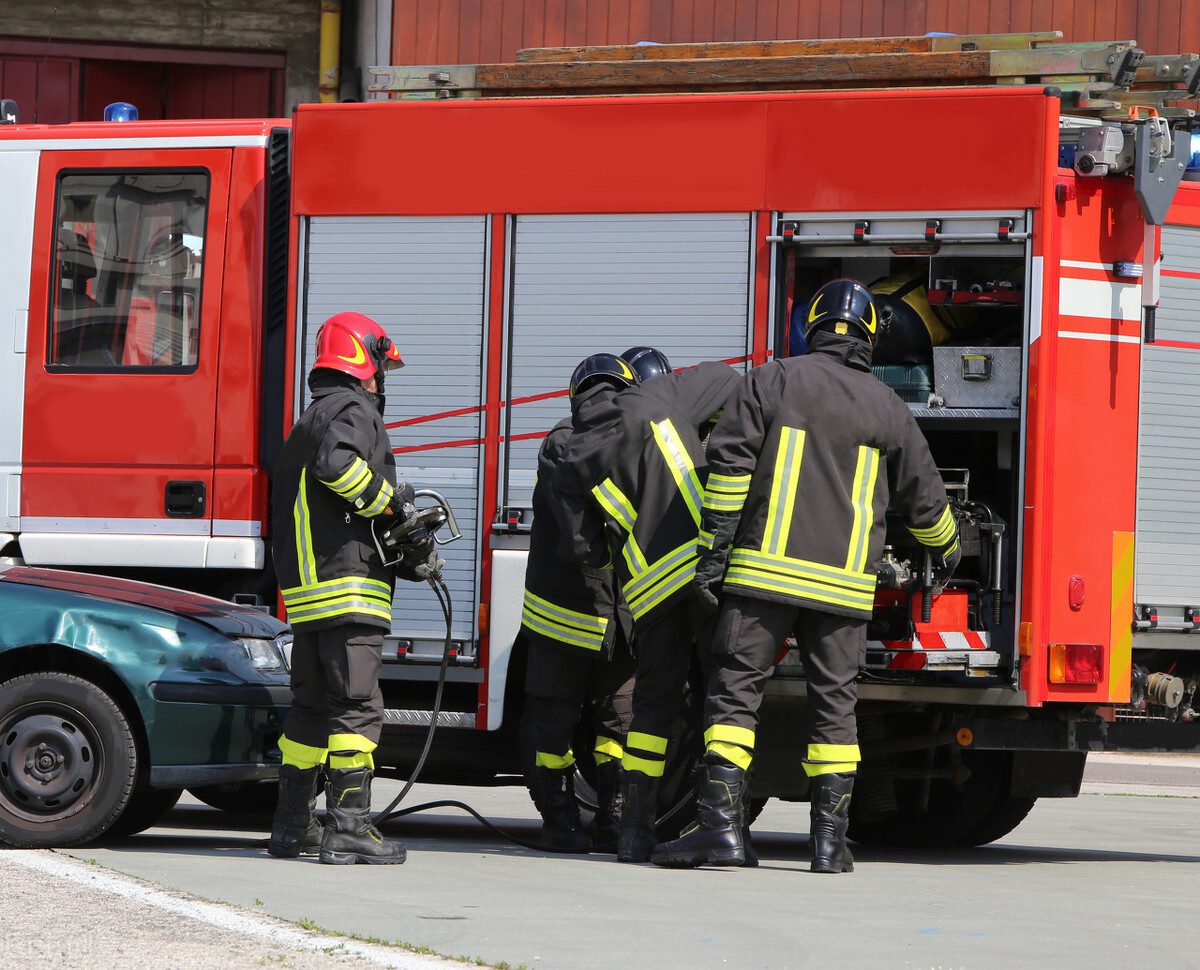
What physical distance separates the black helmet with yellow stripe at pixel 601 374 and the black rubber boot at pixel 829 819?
5.36ft

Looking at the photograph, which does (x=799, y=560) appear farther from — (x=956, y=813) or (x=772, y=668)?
(x=956, y=813)

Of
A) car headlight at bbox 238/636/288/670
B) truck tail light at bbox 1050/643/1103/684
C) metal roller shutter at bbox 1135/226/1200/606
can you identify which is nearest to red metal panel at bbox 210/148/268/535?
car headlight at bbox 238/636/288/670

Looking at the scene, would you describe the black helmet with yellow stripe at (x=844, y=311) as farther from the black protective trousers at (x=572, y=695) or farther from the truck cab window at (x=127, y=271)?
the truck cab window at (x=127, y=271)

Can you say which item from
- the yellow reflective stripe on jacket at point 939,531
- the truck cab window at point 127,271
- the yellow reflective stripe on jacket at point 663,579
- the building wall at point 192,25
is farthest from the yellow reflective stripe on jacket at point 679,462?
the building wall at point 192,25

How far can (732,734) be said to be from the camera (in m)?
6.53

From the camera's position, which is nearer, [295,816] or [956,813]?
[295,816]

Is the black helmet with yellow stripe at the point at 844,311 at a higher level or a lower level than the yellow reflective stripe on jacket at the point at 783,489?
higher

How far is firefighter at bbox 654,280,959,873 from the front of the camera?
6.52m

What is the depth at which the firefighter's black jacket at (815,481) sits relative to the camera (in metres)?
6.52

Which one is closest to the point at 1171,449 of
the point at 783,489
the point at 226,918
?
the point at 783,489

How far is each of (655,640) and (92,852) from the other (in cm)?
212

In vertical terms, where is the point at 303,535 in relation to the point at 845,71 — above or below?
below

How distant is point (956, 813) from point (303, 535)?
3263 mm

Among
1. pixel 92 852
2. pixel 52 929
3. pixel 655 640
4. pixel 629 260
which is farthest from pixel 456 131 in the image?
pixel 52 929
